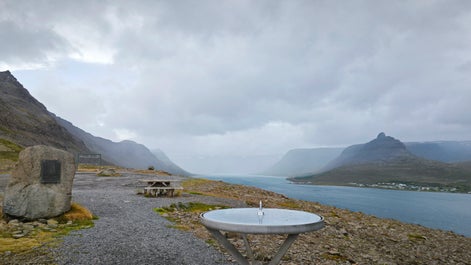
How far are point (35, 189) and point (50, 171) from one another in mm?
942

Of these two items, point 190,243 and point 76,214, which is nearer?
point 190,243

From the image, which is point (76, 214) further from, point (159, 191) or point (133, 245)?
point (159, 191)

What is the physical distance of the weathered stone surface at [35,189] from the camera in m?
13.4

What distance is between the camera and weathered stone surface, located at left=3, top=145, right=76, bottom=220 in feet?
43.9

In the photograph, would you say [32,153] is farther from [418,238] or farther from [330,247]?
[418,238]

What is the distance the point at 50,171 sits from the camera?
14.2 metres

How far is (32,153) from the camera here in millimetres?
14000

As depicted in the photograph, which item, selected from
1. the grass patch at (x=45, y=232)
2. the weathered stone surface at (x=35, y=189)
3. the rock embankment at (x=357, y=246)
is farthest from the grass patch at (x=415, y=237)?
the weathered stone surface at (x=35, y=189)

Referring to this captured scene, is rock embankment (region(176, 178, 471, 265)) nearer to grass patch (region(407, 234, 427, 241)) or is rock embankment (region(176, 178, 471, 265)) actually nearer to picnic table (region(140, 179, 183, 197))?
grass patch (region(407, 234, 427, 241))

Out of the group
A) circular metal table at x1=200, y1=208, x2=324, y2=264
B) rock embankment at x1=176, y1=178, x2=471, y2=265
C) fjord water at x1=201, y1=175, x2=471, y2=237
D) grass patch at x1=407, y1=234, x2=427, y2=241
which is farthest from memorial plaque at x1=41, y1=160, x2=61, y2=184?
fjord water at x1=201, y1=175, x2=471, y2=237

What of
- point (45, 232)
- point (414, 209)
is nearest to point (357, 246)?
point (45, 232)

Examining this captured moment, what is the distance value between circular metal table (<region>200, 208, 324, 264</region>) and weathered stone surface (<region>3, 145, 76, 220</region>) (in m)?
9.04

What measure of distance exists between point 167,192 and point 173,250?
15618 mm

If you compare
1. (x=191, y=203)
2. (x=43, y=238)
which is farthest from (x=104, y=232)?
(x=191, y=203)
